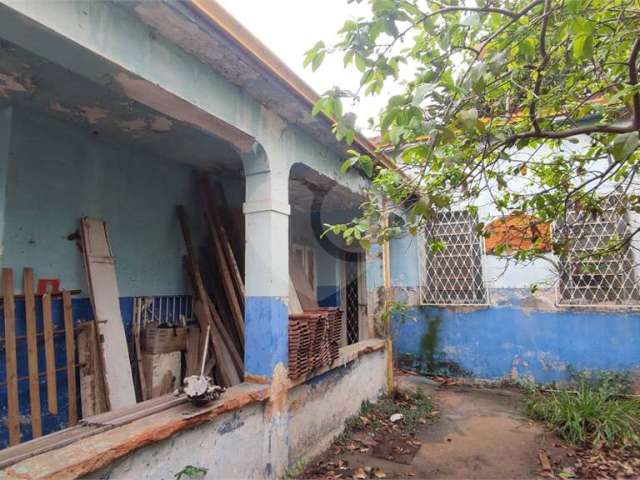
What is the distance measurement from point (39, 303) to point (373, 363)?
3682mm

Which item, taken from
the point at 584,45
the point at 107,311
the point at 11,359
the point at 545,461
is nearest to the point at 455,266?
the point at 545,461

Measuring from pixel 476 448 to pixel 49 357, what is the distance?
153 inches

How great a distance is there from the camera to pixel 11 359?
272 centimetres

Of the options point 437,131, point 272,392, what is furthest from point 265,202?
point 437,131

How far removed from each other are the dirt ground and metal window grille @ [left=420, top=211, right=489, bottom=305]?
168 cm

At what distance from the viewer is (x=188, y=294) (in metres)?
4.27

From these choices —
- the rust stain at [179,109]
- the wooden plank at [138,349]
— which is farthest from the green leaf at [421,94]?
the wooden plank at [138,349]

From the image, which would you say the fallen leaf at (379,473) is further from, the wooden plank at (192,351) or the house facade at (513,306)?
the house facade at (513,306)

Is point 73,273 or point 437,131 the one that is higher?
point 437,131

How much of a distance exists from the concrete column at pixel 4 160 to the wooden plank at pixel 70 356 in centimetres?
55

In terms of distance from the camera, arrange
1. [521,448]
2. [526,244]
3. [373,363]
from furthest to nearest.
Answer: [526,244]
[373,363]
[521,448]

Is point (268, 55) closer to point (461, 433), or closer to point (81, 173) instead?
point (81, 173)

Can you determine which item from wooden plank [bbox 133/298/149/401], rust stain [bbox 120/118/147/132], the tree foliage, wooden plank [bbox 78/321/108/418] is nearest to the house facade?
the tree foliage

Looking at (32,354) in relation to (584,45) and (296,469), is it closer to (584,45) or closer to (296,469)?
(296,469)
